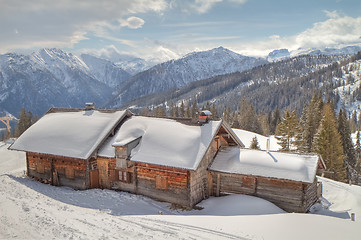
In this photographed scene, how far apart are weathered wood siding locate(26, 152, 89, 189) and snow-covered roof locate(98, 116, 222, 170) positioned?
8.08 feet

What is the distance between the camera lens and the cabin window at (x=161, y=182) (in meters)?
19.8

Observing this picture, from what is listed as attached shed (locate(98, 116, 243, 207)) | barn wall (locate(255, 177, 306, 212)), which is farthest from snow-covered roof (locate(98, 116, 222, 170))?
barn wall (locate(255, 177, 306, 212))

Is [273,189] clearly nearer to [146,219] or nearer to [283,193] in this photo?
[283,193]

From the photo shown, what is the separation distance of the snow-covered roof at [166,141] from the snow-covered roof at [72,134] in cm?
105

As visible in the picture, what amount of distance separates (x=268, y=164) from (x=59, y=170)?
17.4 meters

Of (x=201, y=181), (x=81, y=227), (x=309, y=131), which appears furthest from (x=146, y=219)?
(x=309, y=131)

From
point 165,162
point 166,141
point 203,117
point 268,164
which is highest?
point 203,117

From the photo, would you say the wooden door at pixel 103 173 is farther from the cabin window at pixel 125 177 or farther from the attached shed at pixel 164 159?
the cabin window at pixel 125 177

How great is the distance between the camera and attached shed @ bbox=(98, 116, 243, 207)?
1919 centimetres

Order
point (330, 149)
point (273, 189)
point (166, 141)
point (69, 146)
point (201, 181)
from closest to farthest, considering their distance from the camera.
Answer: point (273, 189) → point (201, 181) → point (166, 141) → point (69, 146) → point (330, 149)

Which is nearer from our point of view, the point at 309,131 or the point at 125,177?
the point at 125,177

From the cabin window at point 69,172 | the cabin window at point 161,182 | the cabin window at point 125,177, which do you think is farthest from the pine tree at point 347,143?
the cabin window at point 69,172

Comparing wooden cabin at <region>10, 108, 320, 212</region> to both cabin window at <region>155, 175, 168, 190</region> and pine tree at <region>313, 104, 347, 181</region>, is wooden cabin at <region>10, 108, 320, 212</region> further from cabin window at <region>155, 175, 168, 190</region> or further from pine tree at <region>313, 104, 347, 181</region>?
pine tree at <region>313, 104, 347, 181</region>

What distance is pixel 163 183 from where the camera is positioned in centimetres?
1994
